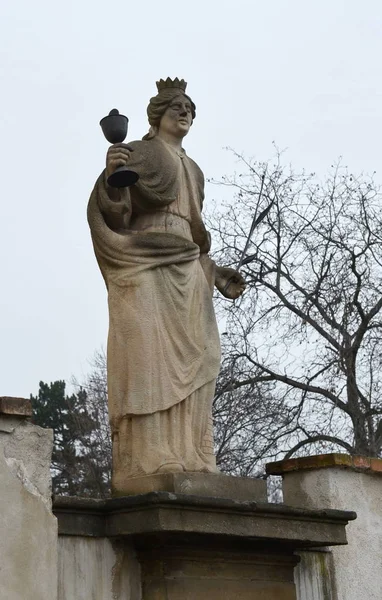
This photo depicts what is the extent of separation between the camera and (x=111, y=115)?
21.5ft

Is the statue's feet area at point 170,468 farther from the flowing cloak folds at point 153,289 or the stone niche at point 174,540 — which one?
the flowing cloak folds at point 153,289

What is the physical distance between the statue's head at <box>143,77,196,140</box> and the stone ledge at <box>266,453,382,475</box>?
2383 mm

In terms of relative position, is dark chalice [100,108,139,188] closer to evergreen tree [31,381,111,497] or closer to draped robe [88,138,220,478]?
draped robe [88,138,220,478]

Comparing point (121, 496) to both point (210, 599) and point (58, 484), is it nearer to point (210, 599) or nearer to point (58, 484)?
point (210, 599)

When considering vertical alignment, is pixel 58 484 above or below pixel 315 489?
above

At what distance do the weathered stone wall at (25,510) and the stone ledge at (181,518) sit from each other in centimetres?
43

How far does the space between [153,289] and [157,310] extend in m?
0.13

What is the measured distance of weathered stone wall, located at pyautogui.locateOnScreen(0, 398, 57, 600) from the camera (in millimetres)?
5188

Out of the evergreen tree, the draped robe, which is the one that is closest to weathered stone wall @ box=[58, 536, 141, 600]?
the draped robe

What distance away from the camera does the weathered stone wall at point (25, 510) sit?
5.19 metres

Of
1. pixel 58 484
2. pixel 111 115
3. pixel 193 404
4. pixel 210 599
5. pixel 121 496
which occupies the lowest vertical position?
pixel 210 599

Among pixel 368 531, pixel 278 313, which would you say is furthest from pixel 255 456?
pixel 368 531

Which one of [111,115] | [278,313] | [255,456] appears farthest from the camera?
[278,313]

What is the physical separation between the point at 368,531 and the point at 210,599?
1885 mm
